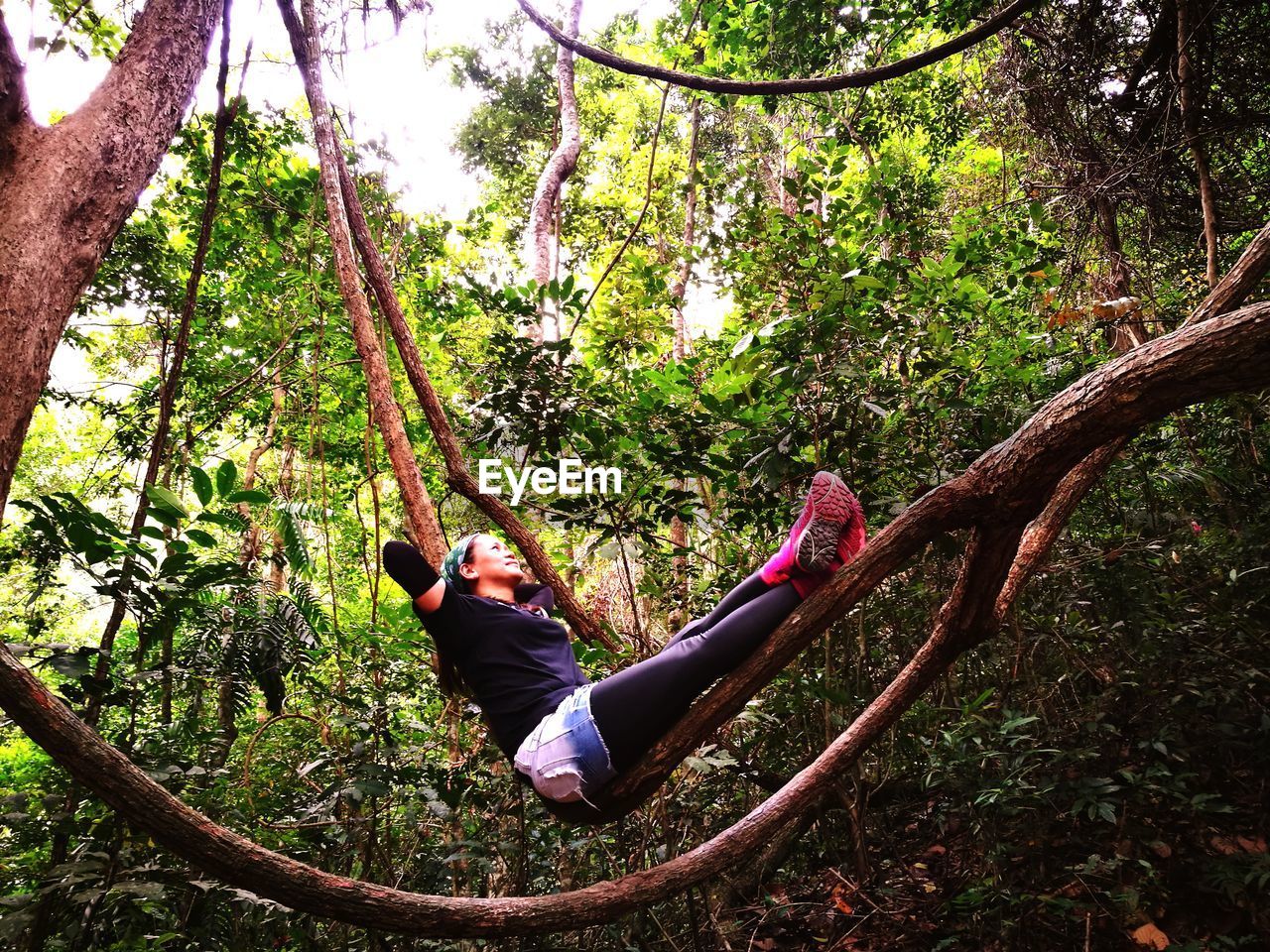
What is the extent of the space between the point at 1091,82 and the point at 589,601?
5223 millimetres

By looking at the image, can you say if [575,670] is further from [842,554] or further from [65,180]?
[65,180]

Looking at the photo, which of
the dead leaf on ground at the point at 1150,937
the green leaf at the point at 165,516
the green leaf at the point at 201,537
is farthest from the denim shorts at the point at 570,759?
the dead leaf on ground at the point at 1150,937

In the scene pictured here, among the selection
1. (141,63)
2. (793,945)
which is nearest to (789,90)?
(141,63)

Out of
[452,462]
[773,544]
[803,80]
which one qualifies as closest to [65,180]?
[452,462]

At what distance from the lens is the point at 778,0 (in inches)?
177

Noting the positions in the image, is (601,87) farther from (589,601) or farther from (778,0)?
(589,601)

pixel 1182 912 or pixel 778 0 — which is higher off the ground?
pixel 778 0

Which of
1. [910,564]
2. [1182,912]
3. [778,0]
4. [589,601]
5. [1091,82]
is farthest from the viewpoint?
[589,601]

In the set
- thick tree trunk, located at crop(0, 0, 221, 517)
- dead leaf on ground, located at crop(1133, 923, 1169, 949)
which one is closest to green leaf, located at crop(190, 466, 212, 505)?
thick tree trunk, located at crop(0, 0, 221, 517)

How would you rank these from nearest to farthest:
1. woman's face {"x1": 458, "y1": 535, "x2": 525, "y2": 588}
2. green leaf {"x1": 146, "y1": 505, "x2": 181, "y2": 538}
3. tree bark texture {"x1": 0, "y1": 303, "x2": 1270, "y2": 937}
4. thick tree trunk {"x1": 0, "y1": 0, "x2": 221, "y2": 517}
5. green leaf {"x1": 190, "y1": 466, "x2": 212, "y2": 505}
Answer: tree bark texture {"x1": 0, "y1": 303, "x2": 1270, "y2": 937} → thick tree trunk {"x1": 0, "y1": 0, "x2": 221, "y2": 517} → green leaf {"x1": 190, "y1": 466, "x2": 212, "y2": 505} → green leaf {"x1": 146, "y1": 505, "x2": 181, "y2": 538} → woman's face {"x1": 458, "y1": 535, "x2": 525, "y2": 588}

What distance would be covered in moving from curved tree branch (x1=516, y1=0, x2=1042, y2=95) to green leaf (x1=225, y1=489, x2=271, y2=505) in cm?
185

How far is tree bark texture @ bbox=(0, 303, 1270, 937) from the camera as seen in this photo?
142 cm

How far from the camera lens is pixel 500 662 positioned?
2129 mm
